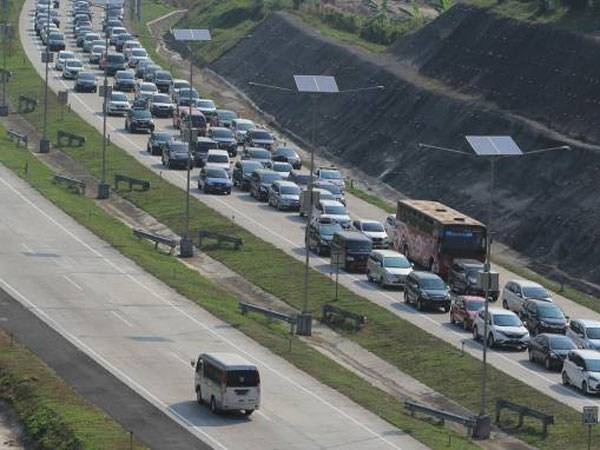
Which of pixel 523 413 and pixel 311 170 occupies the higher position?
pixel 311 170

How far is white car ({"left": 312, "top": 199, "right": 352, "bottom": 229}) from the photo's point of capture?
338ft

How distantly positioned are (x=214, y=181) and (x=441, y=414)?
46974 mm

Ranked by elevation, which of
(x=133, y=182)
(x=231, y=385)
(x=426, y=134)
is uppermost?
(x=426, y=134)

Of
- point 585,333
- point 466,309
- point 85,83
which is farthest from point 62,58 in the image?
point 585,333

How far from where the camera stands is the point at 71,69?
160 meters

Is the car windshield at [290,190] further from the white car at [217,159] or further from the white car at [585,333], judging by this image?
the white car at [585,333]

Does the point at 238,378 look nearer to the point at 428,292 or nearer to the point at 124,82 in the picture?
the point at 428,292

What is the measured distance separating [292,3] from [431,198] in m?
81.5

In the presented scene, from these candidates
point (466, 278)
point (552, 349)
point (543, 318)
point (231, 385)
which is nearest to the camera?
point (231, 385)

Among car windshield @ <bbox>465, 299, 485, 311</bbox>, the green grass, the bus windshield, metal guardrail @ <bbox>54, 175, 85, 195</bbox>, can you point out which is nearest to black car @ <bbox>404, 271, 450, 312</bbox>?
car windshield @ <bbox>465, 299, 485, 311</bbox>

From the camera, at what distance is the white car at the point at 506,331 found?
268ft

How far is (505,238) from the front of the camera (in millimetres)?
106812

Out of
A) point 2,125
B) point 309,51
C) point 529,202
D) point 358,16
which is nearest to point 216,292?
point 529,202

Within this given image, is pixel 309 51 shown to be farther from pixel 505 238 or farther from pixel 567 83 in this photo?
pixel 505 238
